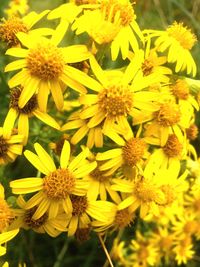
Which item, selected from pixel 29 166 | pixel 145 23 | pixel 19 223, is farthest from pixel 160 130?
pixel 145 23

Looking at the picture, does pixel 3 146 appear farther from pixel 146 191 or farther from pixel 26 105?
pixel 146 191

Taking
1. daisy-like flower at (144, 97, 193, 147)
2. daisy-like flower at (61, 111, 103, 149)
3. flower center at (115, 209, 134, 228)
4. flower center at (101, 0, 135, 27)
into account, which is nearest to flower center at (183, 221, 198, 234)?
flower center at (115, 209, 134, 228)

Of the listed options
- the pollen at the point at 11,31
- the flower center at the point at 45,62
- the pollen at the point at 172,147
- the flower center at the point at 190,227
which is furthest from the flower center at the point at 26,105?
the flower center at the point at 190,227

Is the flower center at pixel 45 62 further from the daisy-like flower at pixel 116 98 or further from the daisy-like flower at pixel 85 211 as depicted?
the daisy-like flower at pixel 85 211

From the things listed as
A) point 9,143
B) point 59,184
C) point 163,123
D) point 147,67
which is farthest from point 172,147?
point 9,143

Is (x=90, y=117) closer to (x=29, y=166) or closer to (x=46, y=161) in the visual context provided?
(x=46, y=161)

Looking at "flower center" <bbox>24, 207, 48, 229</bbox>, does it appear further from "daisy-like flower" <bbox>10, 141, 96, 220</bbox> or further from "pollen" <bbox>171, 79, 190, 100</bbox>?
"pollen" <bbox>171, 79, 190, 100</bbox>

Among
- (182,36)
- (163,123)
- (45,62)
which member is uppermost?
(182,36)
